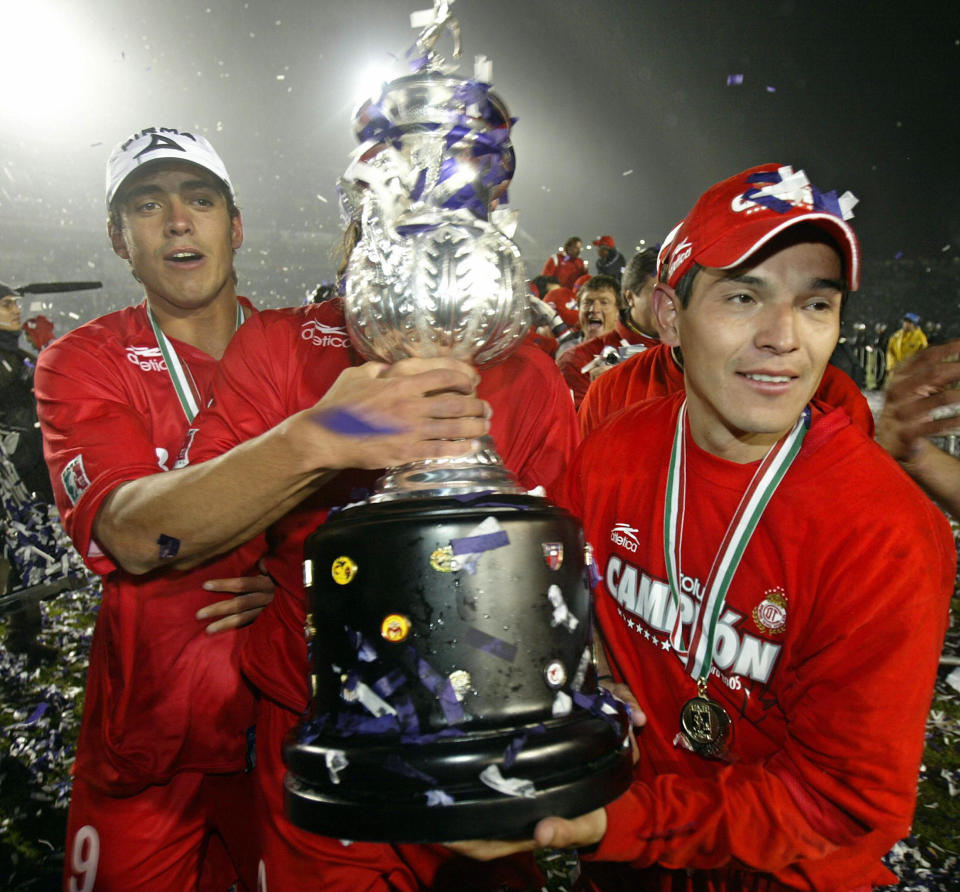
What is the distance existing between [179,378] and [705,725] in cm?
159

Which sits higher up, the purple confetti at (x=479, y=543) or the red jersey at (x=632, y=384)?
the red jersey at (x=632, y=384)

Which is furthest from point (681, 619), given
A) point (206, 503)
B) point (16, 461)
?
point (16, 461)

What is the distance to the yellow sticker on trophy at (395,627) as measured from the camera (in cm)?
104

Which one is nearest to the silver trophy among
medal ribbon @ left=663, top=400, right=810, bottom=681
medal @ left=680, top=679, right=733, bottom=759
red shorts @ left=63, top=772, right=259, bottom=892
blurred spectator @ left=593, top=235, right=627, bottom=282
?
medal ribbon @ left=663, top=400, right=810, bottom=681

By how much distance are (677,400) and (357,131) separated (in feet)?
3.21

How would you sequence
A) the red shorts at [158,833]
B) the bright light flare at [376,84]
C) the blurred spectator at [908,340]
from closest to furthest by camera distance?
the bright light flare at [376,84] → the red shorts at [158,833] → the blurred spectator at [908,340]

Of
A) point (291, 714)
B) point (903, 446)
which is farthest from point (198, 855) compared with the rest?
point (903, 446)

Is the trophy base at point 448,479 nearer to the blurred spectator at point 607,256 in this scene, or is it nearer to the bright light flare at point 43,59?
the blurred spectator at point 607,256

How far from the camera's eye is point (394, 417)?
1.09 m

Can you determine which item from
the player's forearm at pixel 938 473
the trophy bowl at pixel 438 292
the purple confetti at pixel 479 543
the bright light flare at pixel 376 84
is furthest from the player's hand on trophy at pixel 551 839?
the bright light flare at pixel 376 84

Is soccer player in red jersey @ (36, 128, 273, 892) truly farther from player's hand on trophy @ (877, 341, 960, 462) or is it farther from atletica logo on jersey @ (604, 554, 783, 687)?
player's hand on trophy @ (877, 341, 960, 462)

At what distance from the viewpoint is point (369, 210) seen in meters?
1.33

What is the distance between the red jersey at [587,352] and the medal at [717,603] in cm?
297

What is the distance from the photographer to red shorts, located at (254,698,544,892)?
1531 millimetres
